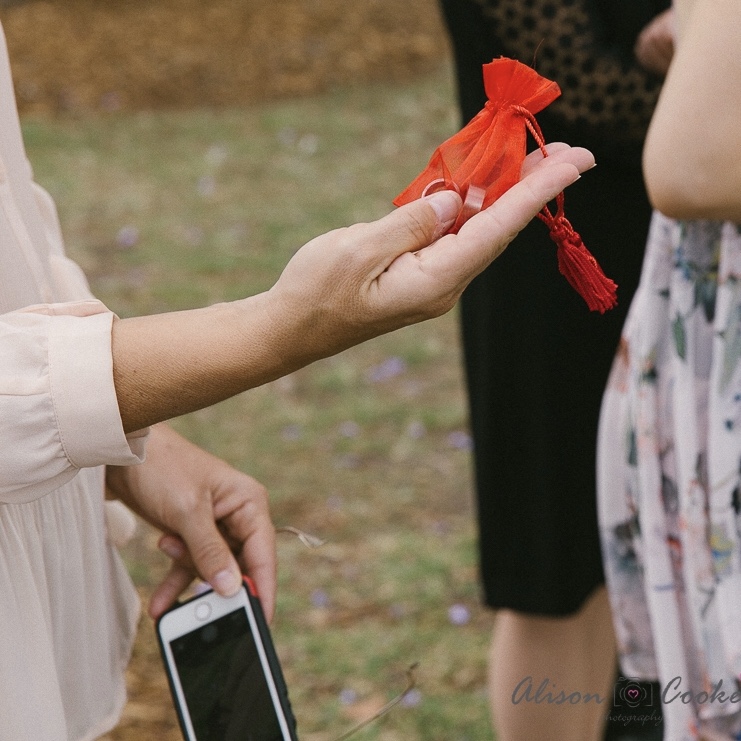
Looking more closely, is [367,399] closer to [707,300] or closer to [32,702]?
[707,300]

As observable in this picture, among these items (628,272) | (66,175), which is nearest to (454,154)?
(628,272)

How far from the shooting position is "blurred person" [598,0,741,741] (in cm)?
124

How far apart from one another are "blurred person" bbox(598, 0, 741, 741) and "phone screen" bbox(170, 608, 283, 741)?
2.14ft

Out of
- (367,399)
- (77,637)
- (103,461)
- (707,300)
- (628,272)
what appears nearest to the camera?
(103,461)

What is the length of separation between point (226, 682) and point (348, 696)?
1459 mm

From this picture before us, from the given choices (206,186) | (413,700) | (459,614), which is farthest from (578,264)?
(206,186)

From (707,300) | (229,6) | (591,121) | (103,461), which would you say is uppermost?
(229,6)

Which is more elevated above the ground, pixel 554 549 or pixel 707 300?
pixel 707 300

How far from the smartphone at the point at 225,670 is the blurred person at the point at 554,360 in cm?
84

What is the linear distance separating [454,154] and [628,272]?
94 cm

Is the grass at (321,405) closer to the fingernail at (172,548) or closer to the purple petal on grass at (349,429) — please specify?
the purple petal on grass at (349,429)

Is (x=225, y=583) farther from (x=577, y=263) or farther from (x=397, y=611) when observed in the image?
(x=397, y=611)

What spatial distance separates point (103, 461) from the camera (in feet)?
3.08

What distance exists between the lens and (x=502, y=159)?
102 centimetres
